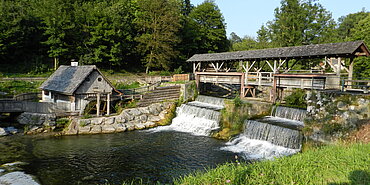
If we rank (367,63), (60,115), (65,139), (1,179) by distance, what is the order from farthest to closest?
(367,63), (60,115), (65,139), (1,179)

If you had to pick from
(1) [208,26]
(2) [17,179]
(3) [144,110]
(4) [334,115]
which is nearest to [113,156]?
(2) [17,179]

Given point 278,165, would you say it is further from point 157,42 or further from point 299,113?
point 157,42

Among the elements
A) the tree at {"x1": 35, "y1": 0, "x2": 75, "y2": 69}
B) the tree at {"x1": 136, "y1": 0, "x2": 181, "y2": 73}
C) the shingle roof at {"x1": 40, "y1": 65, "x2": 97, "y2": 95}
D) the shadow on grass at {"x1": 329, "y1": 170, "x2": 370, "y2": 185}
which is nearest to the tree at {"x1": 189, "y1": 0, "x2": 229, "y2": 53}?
the tree at {"x1": 136, "y1": 0, "x2": 181, "y2": 73}

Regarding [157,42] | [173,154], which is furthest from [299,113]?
[157,42]

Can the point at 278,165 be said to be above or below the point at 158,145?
above

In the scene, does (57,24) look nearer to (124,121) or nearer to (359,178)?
(124,121)

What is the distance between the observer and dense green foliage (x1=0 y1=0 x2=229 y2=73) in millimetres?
35375

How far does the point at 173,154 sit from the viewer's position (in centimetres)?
1518

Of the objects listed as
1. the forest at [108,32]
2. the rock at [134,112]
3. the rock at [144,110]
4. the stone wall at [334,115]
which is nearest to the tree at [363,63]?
the forest at [108,32]

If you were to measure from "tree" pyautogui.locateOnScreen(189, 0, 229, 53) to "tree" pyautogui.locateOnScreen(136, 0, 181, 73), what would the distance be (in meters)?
10.4

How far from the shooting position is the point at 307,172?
6.32 m

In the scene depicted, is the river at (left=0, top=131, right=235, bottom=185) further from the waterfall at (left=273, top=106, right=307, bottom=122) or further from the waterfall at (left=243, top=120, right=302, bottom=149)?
the waterfall at (left=273, top=106, right=307, bottom=122)

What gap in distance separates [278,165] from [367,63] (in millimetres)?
29871

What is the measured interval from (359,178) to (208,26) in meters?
51.1
